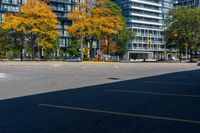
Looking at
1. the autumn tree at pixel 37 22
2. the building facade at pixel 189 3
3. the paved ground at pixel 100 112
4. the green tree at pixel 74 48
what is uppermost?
the building facade at pixel 189 3

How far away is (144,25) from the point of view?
140m

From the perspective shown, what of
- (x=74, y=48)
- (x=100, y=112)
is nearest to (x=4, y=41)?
(x=74, y=48)

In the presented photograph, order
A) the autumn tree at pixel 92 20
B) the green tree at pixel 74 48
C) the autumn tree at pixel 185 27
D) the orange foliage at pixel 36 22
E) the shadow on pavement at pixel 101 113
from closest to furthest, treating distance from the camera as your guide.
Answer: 1. the shadow on pavement at pixel 101 113
2. the orange foliage at pixel 36 22
3. the autumn tree at pixel 92 20
4. the autumn tree at pixel 185 27
5. the green tree at pixel 74 48

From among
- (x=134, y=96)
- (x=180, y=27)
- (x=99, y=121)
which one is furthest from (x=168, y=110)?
(x=180, y=27)

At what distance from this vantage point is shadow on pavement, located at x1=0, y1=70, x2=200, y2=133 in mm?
6797

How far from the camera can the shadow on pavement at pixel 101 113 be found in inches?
268

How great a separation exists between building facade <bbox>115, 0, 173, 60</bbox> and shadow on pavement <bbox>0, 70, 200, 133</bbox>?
386 ft

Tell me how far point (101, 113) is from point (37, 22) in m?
55.4

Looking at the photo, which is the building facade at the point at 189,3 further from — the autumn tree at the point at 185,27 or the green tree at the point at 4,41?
the green tree at the point at 4,41

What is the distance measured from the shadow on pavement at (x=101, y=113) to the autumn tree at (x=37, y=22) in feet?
170

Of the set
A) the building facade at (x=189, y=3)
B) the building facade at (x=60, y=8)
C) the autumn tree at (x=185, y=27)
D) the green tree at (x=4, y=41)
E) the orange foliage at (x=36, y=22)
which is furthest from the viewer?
the building facade at (x=189, y=3)

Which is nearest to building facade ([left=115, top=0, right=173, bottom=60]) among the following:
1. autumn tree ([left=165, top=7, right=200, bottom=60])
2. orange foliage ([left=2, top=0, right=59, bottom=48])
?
autumn tree ([left=165, top=7, right=200, bottom=60])

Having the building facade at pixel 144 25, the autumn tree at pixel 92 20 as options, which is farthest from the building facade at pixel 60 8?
the autumn tree at pixel 92 20

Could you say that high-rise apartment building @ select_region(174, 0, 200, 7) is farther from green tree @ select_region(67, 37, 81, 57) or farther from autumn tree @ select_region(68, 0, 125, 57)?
autumn tree @ select_region(68, 0, 125, 57)
